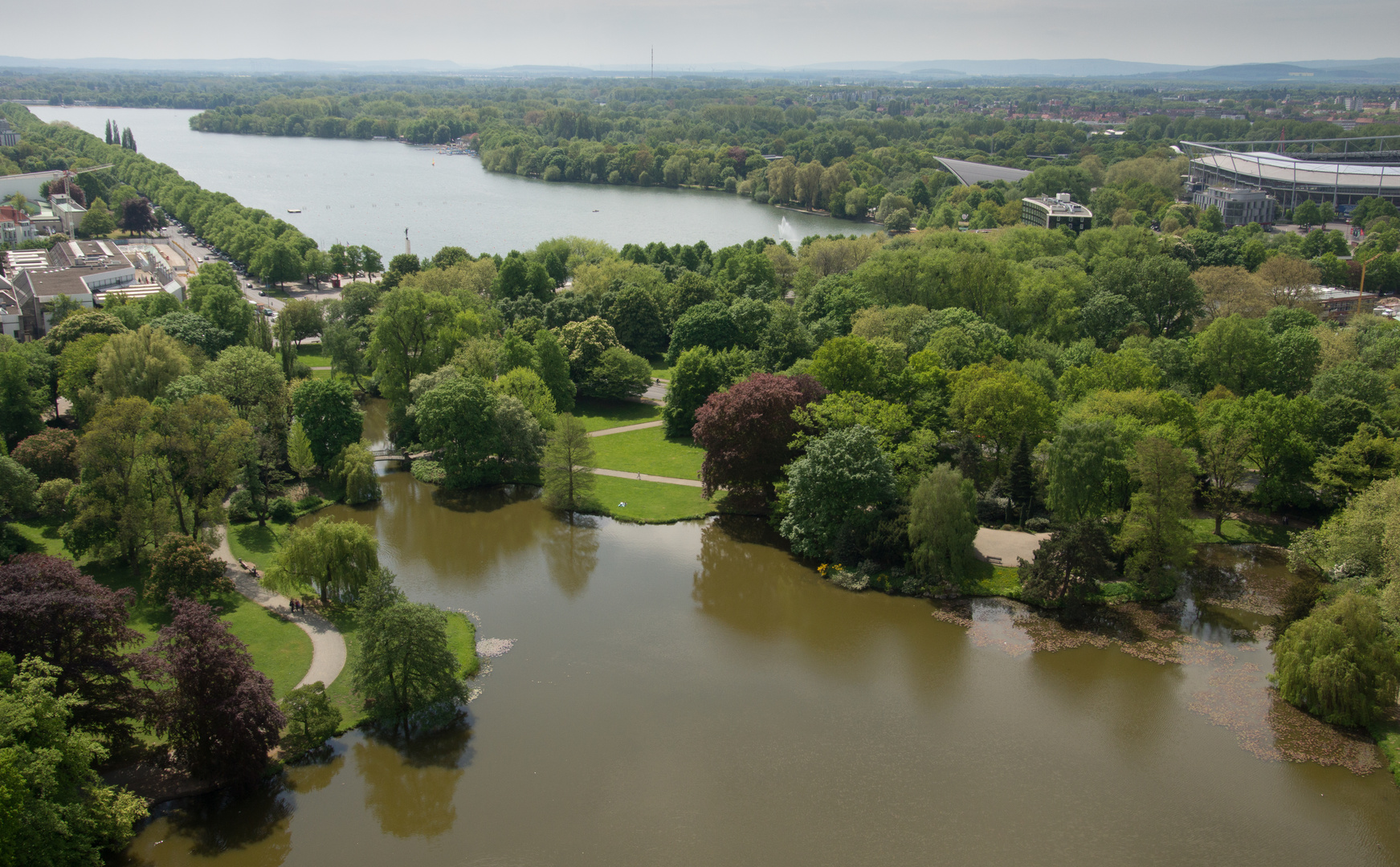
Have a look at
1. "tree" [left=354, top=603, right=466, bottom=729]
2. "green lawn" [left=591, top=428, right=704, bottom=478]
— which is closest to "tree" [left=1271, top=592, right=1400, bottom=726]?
"green lawn" [left=591, top=428, right=704, bottom=478]

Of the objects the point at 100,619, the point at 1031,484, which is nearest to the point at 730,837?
the point at 100,619

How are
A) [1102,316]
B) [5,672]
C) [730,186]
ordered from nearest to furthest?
[5,672] → [1102,316] → [730,186]

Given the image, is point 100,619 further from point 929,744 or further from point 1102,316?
point 1102,316

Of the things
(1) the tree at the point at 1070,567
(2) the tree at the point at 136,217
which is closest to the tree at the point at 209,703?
(1) the tree at the point at 1070,567

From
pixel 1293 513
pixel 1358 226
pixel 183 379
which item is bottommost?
pixel 1293 513

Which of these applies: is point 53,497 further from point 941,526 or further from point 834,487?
point 941,526

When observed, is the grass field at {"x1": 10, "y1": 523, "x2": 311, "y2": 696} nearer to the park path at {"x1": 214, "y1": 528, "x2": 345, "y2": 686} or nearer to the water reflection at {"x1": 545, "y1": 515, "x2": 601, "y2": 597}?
the park path at {"x1": 214, "y1": 528, "x2": 345, "y2": 686}
